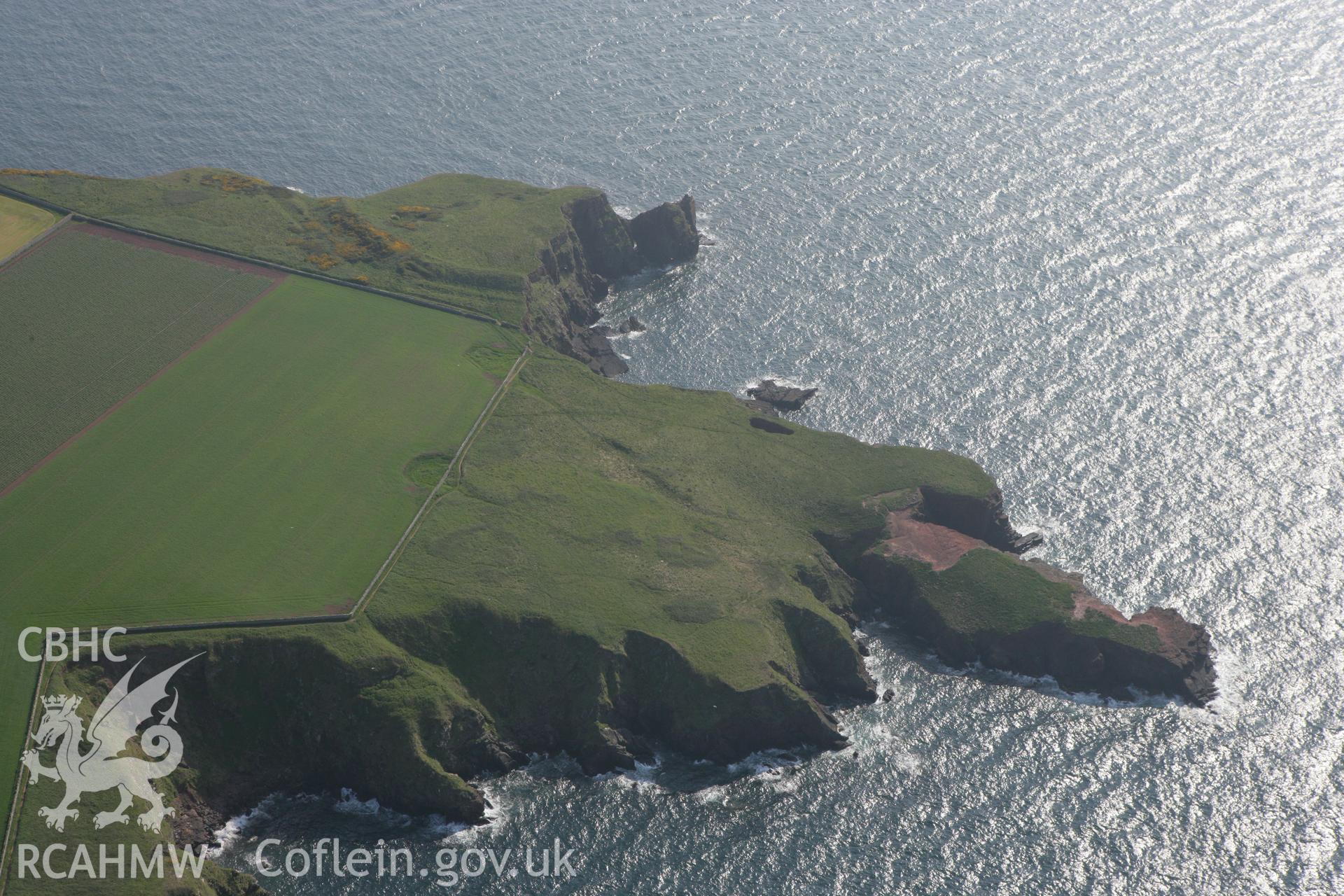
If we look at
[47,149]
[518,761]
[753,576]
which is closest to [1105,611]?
[753,576]

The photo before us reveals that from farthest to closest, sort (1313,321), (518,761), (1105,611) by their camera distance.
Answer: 1. (1313,321)
2. (1105,611)
3. (518,761)

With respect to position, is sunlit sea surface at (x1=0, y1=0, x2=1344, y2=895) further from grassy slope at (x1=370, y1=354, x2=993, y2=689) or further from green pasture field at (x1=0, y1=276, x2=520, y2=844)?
green pasture field at (x1=0, y1=276, x2=520, y2=844)

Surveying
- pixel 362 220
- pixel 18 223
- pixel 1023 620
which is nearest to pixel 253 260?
pixel 362 220

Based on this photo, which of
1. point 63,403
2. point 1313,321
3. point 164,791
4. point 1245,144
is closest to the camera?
point 164,791

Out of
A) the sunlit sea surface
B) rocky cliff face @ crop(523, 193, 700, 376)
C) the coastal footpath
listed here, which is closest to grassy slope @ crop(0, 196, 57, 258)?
the sunlit sea surface

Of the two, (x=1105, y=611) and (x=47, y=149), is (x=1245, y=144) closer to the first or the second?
(x=1105, y=611)
